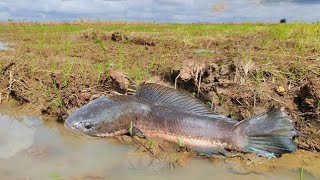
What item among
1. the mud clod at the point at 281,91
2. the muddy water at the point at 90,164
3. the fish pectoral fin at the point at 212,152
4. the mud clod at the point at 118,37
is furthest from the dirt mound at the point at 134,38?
the fish pectoral fin at the point at 212,152

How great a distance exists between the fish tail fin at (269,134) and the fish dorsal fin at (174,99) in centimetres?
37

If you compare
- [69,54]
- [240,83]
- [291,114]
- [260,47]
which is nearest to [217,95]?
[240,83]

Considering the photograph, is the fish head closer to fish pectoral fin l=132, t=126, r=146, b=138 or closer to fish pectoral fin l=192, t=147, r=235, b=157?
fish pectoral fin l=132, t=126, r=146, b=138

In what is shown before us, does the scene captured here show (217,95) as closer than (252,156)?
No

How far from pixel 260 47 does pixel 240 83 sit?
12.7 ft

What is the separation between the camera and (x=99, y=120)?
442 cm

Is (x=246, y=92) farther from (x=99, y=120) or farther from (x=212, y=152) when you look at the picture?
(x=99, y=120)

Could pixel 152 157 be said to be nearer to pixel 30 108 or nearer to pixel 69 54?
pixel 30 108

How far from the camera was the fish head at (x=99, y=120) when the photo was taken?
14.4ft

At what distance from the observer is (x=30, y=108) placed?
5953 millimetres

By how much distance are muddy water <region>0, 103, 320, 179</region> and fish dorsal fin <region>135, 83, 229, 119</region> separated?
54 cm

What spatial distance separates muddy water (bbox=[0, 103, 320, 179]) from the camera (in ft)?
12.2

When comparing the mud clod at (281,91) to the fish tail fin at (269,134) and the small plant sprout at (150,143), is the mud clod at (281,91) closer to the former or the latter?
the fish tail fin at (269,134)

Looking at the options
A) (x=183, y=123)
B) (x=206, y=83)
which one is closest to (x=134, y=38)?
(x=206, y=83)
